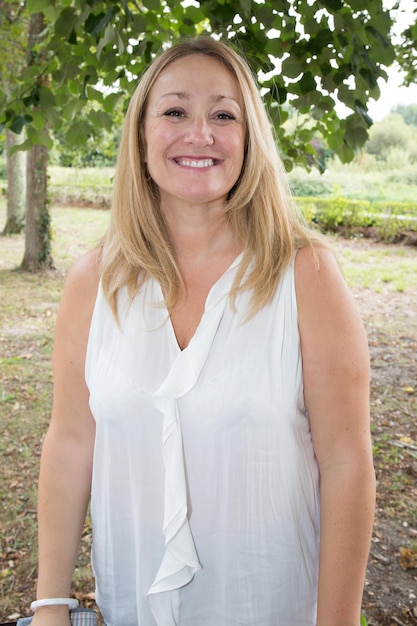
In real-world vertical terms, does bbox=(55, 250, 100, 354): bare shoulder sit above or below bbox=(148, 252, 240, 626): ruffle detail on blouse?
above

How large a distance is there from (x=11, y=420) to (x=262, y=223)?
436cm

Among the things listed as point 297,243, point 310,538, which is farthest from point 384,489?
point 297,243

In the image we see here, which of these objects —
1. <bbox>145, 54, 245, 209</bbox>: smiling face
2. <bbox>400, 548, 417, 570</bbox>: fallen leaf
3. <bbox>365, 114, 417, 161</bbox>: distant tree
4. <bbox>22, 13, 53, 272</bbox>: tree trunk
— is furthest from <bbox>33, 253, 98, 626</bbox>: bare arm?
<bbox>365, 114, 417, 161</bbox>: distant tree

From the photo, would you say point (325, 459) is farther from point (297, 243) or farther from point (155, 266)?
point (155, 266)

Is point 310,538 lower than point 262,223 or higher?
lower

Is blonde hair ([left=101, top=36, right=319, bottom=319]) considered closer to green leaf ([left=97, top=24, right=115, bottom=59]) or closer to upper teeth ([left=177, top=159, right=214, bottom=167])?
upper teeth ([left=177, top=159, right=214, bottom=167])

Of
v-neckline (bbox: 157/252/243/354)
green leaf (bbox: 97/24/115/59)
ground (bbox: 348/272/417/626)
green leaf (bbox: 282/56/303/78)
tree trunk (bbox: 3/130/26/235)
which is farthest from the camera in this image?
tree trunk (bbox: 3/130/26/235)

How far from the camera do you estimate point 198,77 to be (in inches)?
68.9

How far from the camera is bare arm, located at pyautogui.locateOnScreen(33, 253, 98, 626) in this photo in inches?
69.7

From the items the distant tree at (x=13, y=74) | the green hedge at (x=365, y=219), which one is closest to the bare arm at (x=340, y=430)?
the distant tree at (x=13, y=74)

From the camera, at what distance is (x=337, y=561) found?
155 centimetres

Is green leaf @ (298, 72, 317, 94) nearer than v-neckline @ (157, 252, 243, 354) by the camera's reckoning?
No

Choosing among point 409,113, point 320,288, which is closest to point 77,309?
point 320,288

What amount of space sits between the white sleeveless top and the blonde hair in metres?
0.07
